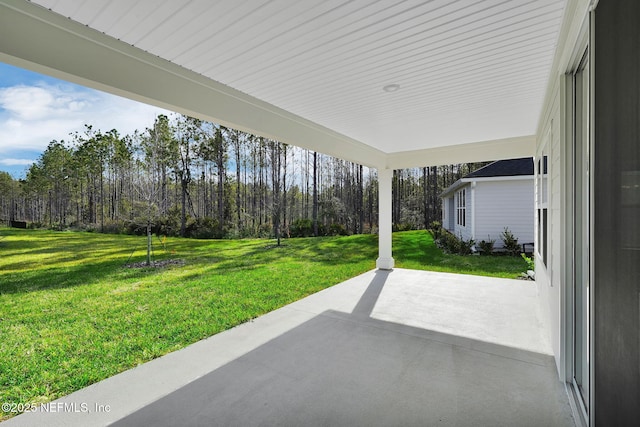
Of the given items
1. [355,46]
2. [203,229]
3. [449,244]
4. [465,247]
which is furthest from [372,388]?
[203,229]

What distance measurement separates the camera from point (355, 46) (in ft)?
7.80

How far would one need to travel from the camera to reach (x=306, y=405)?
2.19 meters

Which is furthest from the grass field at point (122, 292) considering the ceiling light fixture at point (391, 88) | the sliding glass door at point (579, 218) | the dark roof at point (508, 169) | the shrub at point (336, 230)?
the shrub at point (336, 230)

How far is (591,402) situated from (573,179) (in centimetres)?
138

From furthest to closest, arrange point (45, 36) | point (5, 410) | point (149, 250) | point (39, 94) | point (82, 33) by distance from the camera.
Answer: point (149, 250) < point (39, 94) < point (5, 410) < point (82, 33) < point (45, 36)

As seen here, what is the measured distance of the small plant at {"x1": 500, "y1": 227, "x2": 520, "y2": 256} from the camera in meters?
9.04

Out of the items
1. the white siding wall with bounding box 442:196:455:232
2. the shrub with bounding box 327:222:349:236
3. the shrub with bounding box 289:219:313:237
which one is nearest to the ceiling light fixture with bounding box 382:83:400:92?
the shrub with bounding box 289:219:313:237

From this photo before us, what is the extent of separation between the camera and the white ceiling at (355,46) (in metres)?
1.94

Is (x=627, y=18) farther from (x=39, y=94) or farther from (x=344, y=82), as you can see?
(x=39, y=94)

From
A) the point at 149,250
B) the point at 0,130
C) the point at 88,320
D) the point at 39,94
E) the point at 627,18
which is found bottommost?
Result: the point at 88,320

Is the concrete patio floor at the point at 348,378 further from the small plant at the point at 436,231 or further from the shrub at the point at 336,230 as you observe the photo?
the shrub at the point at 336,230

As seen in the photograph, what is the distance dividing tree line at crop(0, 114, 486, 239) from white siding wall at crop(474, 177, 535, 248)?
6.77 m

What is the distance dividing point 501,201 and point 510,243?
4.22 feet

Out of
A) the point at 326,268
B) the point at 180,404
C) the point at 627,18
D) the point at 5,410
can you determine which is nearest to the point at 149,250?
the point at 326,268
